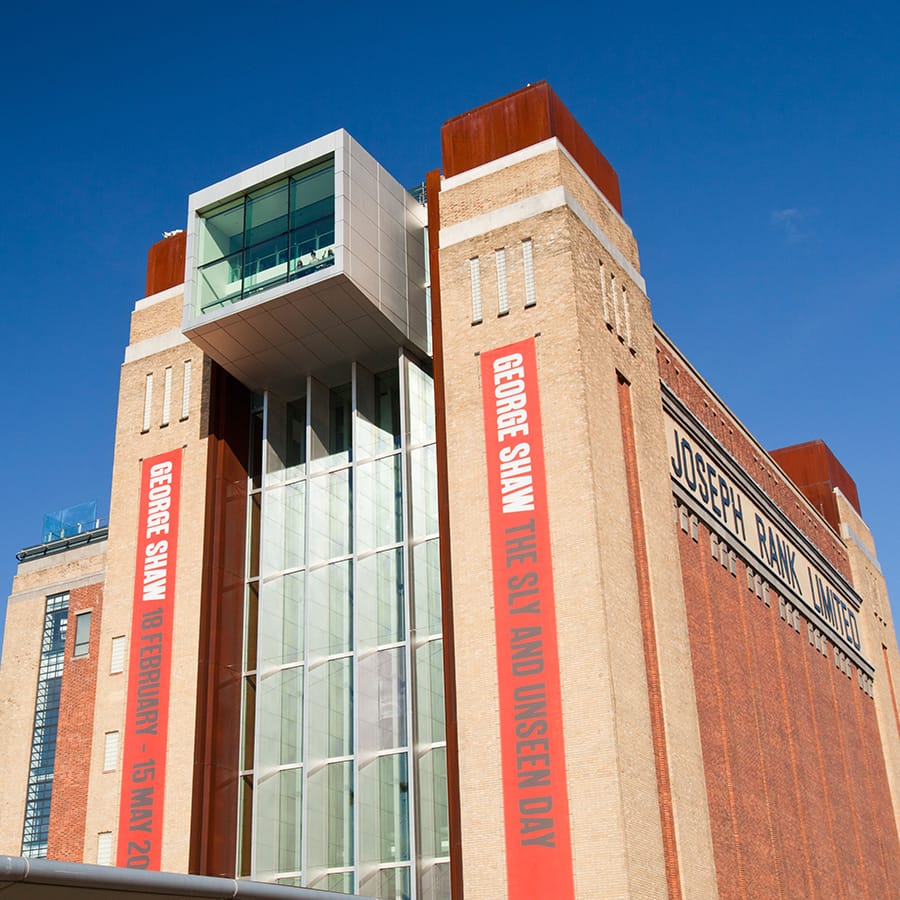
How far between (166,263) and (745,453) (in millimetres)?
20142

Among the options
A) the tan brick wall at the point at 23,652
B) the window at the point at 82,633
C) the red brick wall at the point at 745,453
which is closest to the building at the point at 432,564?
the red brick wall at the point at 745,453

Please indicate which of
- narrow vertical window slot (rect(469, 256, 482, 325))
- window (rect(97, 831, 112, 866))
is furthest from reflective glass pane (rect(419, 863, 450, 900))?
narrow vertical window slot (rect(469, 256, 482, 325))

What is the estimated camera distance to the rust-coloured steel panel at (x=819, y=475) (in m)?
53.2

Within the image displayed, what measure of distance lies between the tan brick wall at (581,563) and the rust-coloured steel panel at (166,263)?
359 inches

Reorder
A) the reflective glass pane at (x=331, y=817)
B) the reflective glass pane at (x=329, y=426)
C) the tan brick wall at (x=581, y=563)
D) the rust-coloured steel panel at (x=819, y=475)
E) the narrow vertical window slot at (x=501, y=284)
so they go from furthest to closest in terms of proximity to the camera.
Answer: the rust-coloured steel panel at (x=819, y=475) → the reflective glass pane at (x=329, y=426) → the narrow vertical window slot at (x=501, y=284) → the reflective glass pane at (x=331, y=817) → the tan brick wall at (x=581, y=563)

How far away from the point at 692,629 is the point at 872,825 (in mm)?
18826

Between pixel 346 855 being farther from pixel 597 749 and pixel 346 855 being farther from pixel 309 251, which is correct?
pixel 309 251

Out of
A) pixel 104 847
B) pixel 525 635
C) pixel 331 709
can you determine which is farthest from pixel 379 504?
pixel 104 847

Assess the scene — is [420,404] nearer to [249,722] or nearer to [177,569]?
[177,569]

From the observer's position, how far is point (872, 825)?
46.0 m

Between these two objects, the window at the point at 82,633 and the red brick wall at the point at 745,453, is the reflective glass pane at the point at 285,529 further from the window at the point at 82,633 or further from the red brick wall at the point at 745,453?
the window at the point at 82,633

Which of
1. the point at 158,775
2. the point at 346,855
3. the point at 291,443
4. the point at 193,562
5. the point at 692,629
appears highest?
the point at 291,443

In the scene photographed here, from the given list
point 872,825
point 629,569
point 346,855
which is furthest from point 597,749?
point 872,825

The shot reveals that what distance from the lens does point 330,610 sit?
31.2 m
